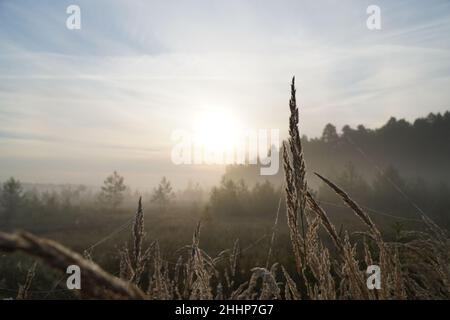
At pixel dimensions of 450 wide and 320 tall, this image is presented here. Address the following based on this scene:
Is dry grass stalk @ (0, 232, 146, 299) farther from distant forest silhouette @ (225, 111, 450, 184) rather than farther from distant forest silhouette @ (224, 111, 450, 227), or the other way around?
distant forest silhouette @ (225, 111, 450, 184)

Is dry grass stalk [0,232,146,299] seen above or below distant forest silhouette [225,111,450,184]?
below

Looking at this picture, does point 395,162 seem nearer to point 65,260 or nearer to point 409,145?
point 409,145

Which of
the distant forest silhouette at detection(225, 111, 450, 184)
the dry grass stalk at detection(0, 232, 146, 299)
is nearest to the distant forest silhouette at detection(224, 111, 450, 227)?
the distant forest silhouette at detection(225, 111, 450, 184)

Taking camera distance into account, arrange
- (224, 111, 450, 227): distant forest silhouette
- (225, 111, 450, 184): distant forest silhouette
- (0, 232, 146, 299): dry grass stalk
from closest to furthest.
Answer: (0, 232, 146, 299): dry grass stalk, (224, 111, 450, 227): distant forest silhouette, (225, 111, 450, 184): distant forest silhouette

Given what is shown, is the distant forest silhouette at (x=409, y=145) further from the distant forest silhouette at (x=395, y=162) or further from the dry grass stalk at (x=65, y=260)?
the dry grass stalk at (x=65, y=260)

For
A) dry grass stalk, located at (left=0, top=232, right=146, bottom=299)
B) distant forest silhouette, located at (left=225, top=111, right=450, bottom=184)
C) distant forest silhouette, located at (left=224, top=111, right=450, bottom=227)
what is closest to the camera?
dry grass stalk, located at (left=0, top=232, right=146, bottom=299)

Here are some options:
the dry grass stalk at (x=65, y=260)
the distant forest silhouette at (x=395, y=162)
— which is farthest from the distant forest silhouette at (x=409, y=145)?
the dry grass stalk at (x=65, y=260)

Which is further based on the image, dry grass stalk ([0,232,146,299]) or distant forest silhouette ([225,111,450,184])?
distant forest silhouette ([225,111,450,184])

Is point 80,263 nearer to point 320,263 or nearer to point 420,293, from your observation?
point 320,263

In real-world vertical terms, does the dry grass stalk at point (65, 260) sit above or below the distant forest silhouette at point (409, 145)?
below

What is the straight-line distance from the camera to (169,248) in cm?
2569

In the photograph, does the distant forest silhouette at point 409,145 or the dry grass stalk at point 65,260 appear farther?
the distant forest silhouette at point 409,145
